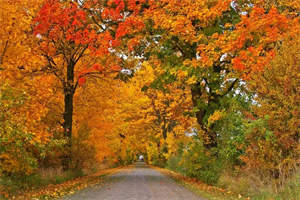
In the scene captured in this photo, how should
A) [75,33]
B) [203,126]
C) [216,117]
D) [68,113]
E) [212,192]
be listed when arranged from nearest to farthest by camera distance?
[212,192]
[216,117]
[203,126]
[75,33]
[68,113]

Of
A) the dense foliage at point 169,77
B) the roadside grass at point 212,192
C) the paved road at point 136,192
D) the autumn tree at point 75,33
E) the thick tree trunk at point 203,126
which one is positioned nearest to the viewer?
the dense foliage at point 169,77

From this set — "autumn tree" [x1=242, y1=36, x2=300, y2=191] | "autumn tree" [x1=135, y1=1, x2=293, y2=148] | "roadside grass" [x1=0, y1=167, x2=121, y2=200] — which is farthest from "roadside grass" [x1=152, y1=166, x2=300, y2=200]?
"roadside grass" [x1=0, y1=167, x2=121, y2=200]

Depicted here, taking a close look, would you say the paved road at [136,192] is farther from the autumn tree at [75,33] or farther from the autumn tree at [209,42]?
the autumn tree at [75,33]

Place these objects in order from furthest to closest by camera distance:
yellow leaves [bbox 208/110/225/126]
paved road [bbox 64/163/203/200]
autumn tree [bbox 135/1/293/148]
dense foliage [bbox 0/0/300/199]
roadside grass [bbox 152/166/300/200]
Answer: yellow leaves [bbox 208/110/225/126]
autumn tree [bbox 135/1/293/148]
paved road [bbox 64/163/203/200]
dense foliage [bbox 0/0/300/199]
roadside grass [bbox 152/166/300/200]

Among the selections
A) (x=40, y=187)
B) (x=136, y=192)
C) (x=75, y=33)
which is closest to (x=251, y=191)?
(x=136, y=192)

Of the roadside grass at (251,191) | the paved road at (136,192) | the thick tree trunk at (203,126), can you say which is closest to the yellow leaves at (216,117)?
the thick tree trunk at (203,126)

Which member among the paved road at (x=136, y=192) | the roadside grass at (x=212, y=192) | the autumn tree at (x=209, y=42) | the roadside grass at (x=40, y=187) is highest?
the autumn tree at (x=209, y=42)

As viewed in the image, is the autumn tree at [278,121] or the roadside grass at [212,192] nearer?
the autumn tree at [278,121]

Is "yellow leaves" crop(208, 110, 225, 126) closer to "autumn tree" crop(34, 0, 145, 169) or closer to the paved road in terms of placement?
the paved road

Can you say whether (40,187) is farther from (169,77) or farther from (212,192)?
(169,77)

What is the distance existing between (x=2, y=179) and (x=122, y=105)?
71.2ft

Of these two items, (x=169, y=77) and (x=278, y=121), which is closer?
(x=278, y=121)

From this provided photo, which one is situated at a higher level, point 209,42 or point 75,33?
point 75,33

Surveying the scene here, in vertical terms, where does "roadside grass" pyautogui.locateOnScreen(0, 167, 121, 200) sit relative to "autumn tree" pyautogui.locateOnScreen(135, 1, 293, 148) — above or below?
below
